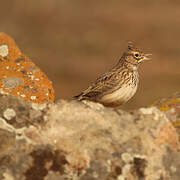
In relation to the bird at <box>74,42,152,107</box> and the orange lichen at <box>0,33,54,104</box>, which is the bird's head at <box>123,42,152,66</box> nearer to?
the bird at <box>74,42,152,107</box>

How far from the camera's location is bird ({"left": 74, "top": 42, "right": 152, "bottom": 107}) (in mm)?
6480

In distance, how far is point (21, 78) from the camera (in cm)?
659

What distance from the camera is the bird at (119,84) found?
6.48 m

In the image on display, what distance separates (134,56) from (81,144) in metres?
3.05

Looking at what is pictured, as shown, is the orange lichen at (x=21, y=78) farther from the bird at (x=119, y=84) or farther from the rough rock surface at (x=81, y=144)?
the rough rock surface at (x=81, y=144)

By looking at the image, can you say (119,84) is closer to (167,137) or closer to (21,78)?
(21,78)

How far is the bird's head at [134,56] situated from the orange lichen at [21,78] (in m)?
1.34

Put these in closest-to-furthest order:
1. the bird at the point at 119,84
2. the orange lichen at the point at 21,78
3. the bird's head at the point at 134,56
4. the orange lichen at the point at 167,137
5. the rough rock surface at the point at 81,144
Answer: the rough rock surface at the point at 81,144, the orange lichen at the point at 167,137, the orange lichen at the point at 21,78, the bird at the point at 119,84, the bird's head at the point at 134,56

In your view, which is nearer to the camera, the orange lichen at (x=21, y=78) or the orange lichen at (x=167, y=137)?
the orange lichen at (x=167, y=137)

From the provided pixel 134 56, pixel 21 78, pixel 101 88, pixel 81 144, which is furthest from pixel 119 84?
pixel 81 144

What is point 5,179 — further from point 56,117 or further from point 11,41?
point 11,41

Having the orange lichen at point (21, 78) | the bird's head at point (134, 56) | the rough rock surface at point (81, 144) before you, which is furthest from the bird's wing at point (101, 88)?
the rough rock surface at point (81, 144)

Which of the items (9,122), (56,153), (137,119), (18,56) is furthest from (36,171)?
(18,56)

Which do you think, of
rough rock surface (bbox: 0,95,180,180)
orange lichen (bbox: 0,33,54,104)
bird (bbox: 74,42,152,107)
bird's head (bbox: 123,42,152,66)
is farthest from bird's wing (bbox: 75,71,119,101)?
rough rock surface (bbox: 0,95,180,180)
